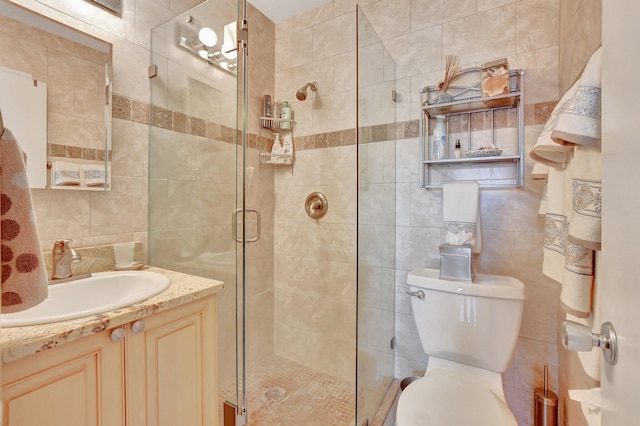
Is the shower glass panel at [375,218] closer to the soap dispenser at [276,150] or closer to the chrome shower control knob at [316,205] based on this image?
the chrome shower control knob at [316,205]

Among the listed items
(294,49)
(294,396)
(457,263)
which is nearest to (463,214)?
(457,263)

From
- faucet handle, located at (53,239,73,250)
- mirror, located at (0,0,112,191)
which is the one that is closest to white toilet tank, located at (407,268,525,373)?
faucet handle, located at (53,239,73,250)

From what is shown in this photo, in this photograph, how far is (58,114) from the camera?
1120 mm

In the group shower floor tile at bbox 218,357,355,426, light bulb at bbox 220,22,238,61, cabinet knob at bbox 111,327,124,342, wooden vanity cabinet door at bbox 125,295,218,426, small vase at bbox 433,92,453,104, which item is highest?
light bulb at bbox 220,22,238,61

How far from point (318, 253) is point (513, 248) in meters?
1.21

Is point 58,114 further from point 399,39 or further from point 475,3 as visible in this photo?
point 475,3

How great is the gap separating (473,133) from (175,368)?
179cm

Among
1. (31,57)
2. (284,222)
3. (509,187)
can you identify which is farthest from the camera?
(284,222)

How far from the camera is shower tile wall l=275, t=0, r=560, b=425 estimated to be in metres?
1.42

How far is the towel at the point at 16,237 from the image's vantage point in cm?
54

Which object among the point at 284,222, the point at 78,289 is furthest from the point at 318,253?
the point at 78,289

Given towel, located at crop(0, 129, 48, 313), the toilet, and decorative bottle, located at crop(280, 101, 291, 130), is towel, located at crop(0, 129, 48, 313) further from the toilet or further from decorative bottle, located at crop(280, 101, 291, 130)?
decorative bottle, located at crop(280, 101, 291, 130)

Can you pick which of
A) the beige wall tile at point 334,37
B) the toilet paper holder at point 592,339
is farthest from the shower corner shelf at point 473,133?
the toilet paper holder at point 592,339

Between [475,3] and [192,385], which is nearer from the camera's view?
[192,385]
